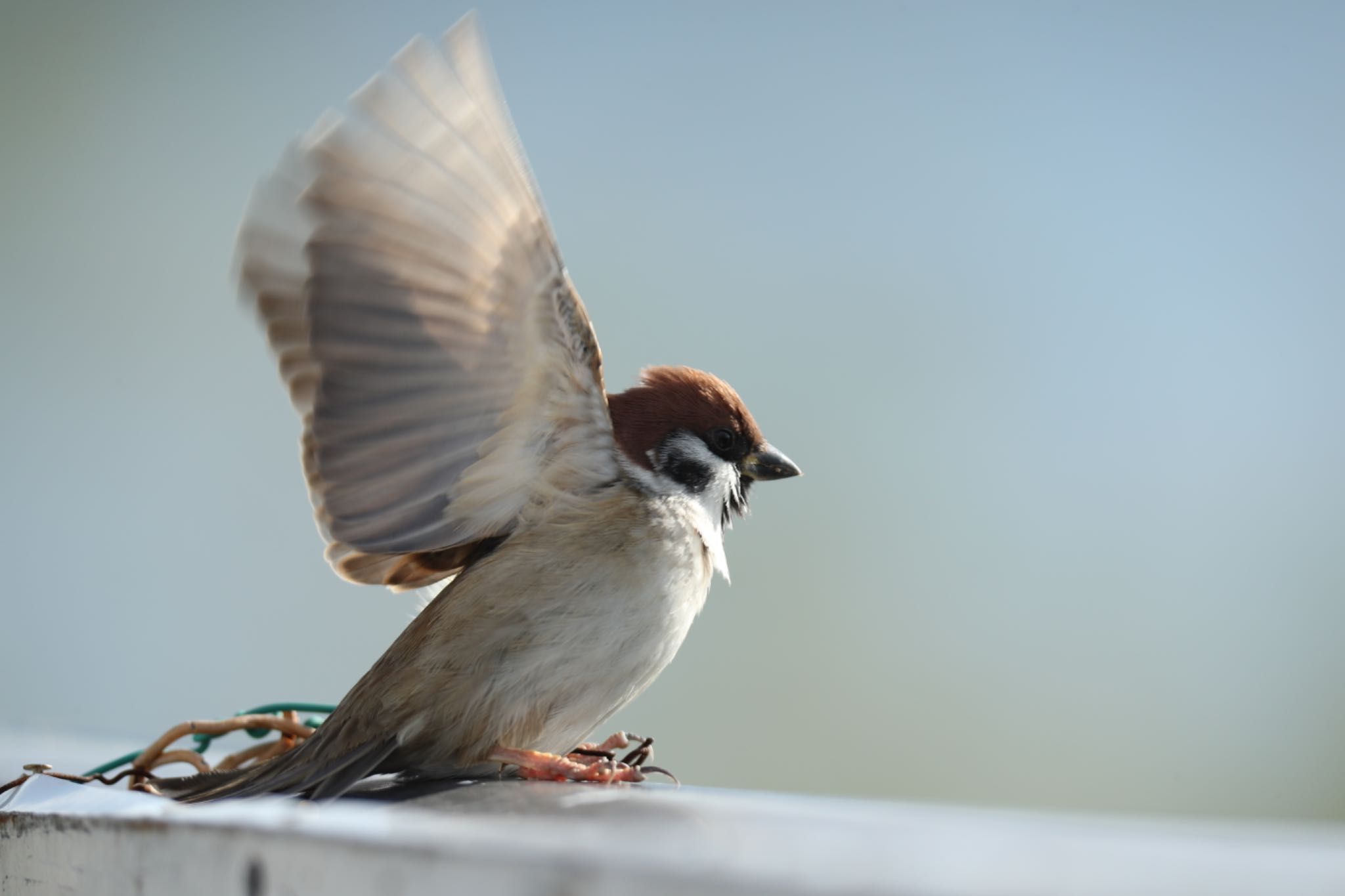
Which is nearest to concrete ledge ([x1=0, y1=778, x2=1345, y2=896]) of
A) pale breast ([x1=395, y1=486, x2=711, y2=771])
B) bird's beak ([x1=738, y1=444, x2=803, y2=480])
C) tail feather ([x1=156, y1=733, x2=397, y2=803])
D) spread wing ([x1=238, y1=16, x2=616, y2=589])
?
tail feather ([x1=156, y1=733, x2=397, y2=803])

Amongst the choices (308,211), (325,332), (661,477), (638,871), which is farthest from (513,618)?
(638,871)

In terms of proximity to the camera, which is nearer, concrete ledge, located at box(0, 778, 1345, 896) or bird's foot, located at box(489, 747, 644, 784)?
concrete ledge, located at box(0, 778, 1345, 896)

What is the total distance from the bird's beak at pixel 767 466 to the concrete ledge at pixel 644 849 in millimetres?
831

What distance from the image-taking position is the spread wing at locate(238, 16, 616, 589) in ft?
4.88

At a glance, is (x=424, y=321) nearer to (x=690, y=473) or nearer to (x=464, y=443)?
(x=464, y=443)

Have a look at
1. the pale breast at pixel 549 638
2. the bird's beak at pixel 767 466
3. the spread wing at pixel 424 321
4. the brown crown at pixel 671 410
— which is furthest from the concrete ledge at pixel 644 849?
the bird's beak at pixel 767 466

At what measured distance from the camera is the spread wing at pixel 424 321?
1.49 meters

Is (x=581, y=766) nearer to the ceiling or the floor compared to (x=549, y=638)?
nearer to the floor

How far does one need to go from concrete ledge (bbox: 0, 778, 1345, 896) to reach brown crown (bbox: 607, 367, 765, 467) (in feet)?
2.35

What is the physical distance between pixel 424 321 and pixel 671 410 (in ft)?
1.20

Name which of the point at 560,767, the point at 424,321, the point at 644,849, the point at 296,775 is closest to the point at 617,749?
the point at 560,767

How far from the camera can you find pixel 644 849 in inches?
27.0

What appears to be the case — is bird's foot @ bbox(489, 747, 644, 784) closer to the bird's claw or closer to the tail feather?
the bird's claw

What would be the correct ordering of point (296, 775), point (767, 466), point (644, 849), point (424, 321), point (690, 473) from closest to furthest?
point (644, 849) < point (296, 775) < point (424, 321) < point (690, 473) < point (767, 466)
